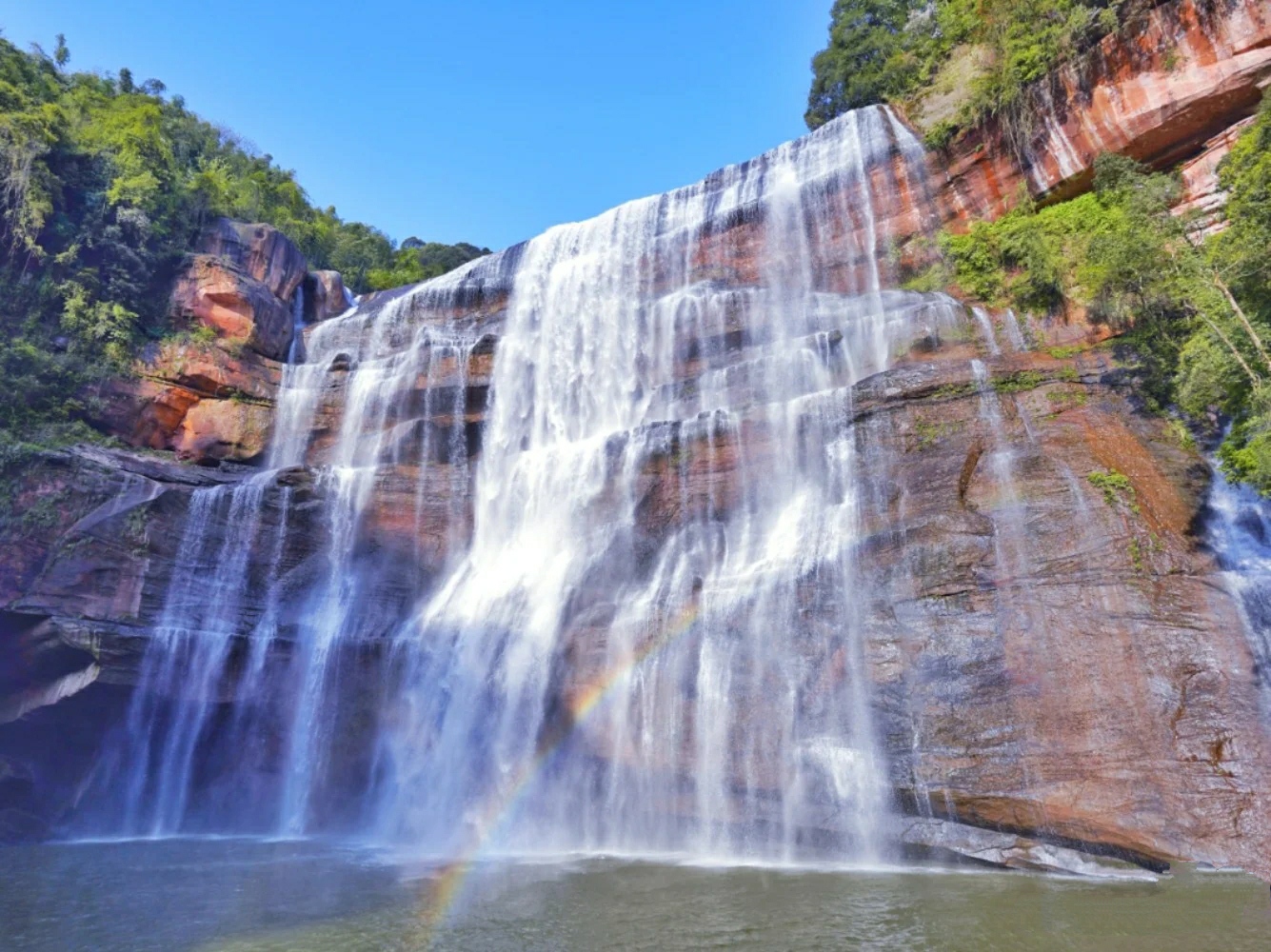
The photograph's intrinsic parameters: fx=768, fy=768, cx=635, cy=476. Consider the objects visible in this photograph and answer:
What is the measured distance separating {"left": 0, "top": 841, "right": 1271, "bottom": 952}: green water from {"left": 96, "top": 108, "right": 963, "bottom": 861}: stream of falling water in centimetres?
215

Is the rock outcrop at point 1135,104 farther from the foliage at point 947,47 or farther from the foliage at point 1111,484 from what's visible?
the foliage at point 1111,484

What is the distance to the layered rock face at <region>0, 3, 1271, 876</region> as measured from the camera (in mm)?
12148

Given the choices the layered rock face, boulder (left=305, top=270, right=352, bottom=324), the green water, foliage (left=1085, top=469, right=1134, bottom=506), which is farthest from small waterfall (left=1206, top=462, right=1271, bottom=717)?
boulder (left=305, top=270, right=352, bottom=324)

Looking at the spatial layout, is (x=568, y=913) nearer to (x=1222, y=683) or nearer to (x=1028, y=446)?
(x=1222, y=683)

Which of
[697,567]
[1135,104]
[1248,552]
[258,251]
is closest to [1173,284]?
[1248,552]

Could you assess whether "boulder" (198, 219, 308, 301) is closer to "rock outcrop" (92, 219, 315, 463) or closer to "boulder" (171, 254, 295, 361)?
"rock outcrop" (92, 219, 315, 463)

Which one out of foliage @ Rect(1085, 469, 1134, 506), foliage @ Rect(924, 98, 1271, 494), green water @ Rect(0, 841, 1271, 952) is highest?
foliage @ Rect(924, 98, 1271, 494)

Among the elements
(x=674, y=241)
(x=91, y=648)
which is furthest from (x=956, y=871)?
(x=674, y=241)

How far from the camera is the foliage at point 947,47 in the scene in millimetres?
22188

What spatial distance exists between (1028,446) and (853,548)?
382 cm

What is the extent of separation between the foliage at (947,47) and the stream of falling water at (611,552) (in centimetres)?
304

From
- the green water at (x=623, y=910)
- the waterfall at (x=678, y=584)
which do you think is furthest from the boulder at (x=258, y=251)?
the green water at (x=623, y=910)

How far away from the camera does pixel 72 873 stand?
12.9 metres

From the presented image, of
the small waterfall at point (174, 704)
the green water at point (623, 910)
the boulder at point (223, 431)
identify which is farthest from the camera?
the boulder at point (223, 431)
